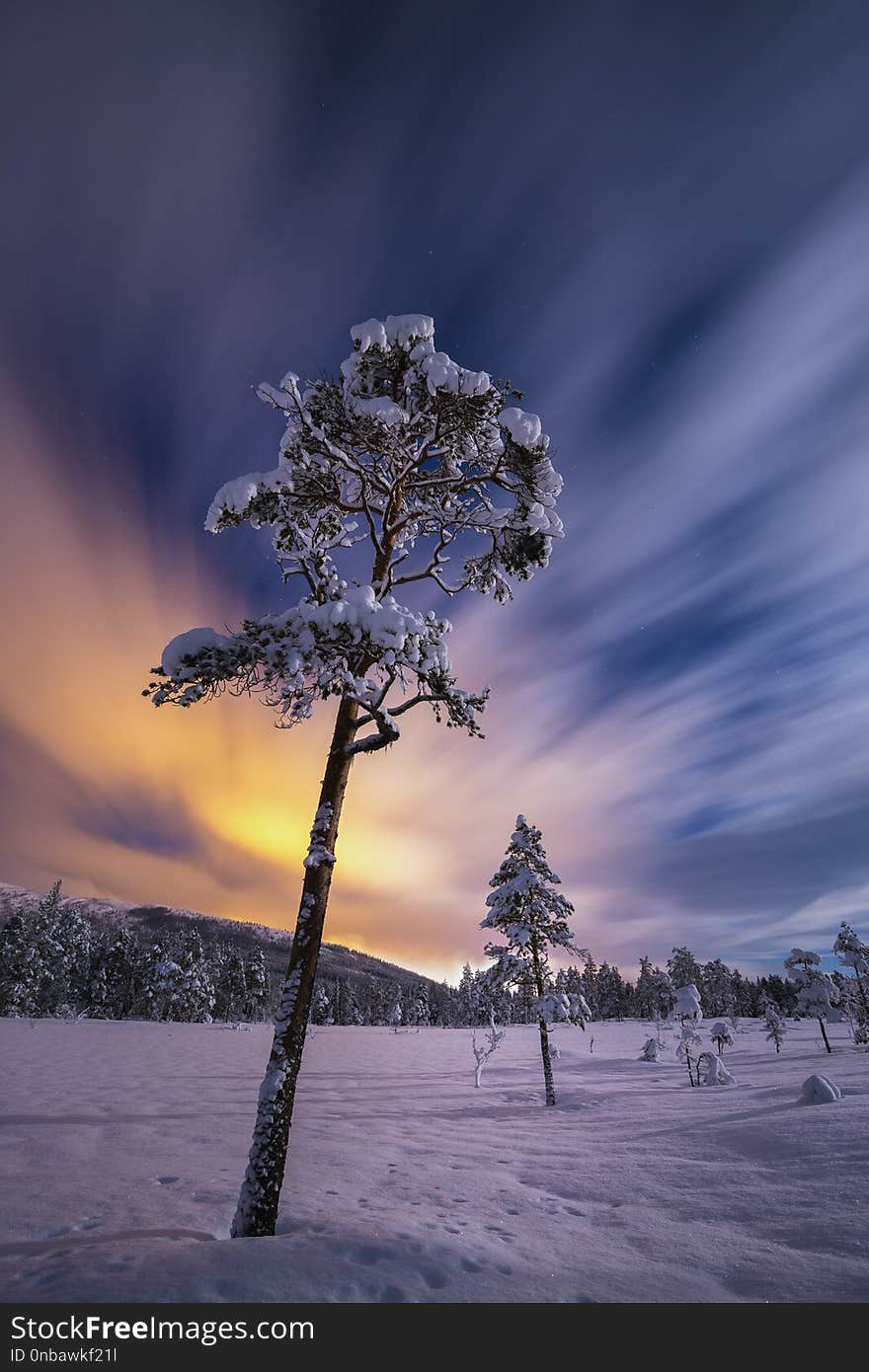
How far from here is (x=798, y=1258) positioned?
5762mm

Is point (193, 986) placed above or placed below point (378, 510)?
below

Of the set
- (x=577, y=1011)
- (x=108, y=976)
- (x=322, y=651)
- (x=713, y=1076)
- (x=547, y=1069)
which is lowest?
(x=713, y=1076)

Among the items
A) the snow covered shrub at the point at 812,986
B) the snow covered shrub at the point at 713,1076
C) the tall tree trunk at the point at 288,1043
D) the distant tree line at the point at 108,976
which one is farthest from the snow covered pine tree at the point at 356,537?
the distant tree line at the point at 108,976

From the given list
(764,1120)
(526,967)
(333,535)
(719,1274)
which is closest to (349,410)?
(333,535)

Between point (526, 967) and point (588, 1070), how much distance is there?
2080cm

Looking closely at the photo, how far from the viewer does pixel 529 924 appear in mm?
24031

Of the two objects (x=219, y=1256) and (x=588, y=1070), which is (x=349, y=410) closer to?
(x=219, y=1256)

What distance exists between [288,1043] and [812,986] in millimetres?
51266

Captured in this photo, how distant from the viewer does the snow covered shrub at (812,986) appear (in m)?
42.4

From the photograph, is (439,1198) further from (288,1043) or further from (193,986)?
(193,986)

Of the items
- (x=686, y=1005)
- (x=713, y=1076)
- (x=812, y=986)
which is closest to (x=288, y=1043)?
(x=713, y=1076)

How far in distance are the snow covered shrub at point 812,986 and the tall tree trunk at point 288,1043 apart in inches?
1954

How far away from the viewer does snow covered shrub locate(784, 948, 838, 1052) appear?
4238 cm

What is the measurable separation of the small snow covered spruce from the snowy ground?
4271 millimetres
